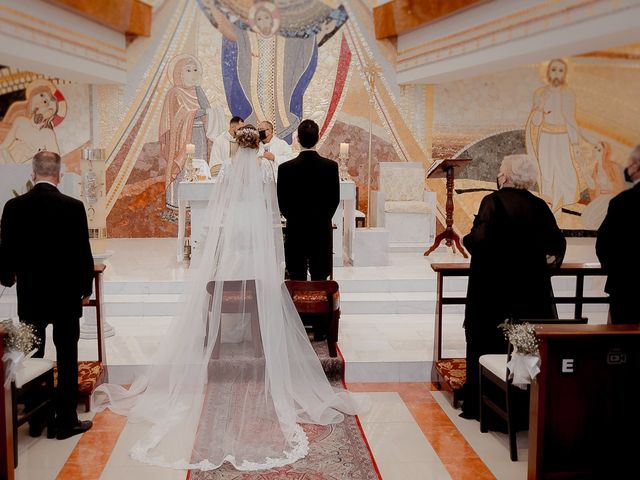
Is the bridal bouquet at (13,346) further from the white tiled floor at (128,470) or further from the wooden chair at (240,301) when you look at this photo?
the wooden chair at (240,301)

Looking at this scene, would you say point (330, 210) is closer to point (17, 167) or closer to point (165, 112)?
point (17, 167)

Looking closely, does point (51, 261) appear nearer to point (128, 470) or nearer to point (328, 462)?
point (128, 470)

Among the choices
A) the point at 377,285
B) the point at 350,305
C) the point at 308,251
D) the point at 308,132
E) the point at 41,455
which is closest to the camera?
the point at 41,455

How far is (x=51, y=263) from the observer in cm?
414

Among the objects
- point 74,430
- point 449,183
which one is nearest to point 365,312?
point 449,183

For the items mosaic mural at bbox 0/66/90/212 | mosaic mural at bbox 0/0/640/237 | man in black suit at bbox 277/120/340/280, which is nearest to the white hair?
man in black suit at bbox 277/120/340/280

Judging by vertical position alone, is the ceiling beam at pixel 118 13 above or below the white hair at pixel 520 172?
above

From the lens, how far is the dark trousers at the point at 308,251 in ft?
18.1

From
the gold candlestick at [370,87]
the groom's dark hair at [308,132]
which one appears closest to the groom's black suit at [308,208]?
the groom's dark hair at [308,132]

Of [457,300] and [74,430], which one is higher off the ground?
[457,300]

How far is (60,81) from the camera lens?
35.4 ft

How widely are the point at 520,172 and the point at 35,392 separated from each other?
3481 millimetres

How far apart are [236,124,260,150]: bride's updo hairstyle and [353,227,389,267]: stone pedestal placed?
4.11 metres

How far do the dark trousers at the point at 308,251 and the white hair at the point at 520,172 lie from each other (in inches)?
72.1
